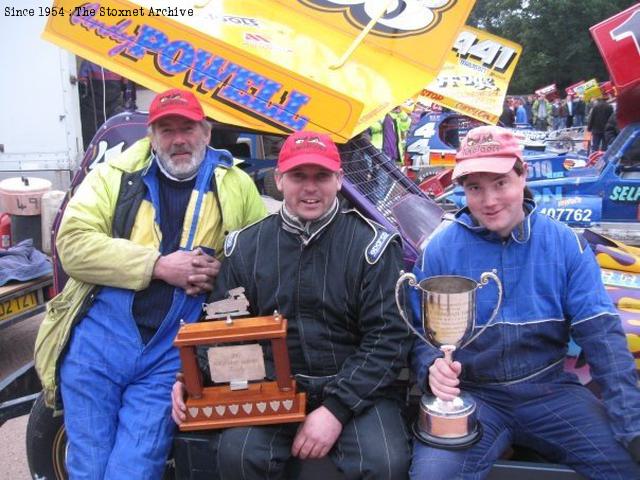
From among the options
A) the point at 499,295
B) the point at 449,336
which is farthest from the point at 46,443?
the point at 499,295

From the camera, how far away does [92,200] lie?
255cm

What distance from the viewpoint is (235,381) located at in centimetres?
212

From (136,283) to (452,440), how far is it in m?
1.31

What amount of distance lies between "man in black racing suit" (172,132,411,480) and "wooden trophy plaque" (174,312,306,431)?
0.05 metres

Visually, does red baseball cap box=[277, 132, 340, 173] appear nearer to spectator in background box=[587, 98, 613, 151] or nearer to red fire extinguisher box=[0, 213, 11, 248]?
red fire extinguisher box=[0, 213, 11, 248]

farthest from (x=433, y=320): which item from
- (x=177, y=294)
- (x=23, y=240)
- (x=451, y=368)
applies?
(x=23, y=240)

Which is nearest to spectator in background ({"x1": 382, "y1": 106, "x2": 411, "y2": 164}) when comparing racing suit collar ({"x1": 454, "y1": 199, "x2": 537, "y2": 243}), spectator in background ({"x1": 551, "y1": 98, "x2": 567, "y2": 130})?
racing suit collar ({"x1": 454, "y1": 199, "x2": 537, "y2": 243})

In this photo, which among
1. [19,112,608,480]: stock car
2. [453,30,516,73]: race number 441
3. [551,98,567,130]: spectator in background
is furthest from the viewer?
[551,98,567,130]: spectator in background

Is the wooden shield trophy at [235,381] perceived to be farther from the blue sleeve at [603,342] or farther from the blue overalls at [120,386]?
the blue sleeve at [603,342]

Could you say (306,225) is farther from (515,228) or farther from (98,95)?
(98,95)

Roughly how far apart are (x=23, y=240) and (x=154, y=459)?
3.29 metres

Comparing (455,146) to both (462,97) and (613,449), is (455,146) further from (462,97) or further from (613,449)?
(613,449)

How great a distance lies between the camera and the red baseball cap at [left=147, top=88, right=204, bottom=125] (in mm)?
2535

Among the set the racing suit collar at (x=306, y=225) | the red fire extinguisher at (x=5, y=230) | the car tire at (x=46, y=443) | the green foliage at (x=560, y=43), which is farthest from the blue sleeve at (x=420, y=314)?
the green foliage at (x=560, y=43)
